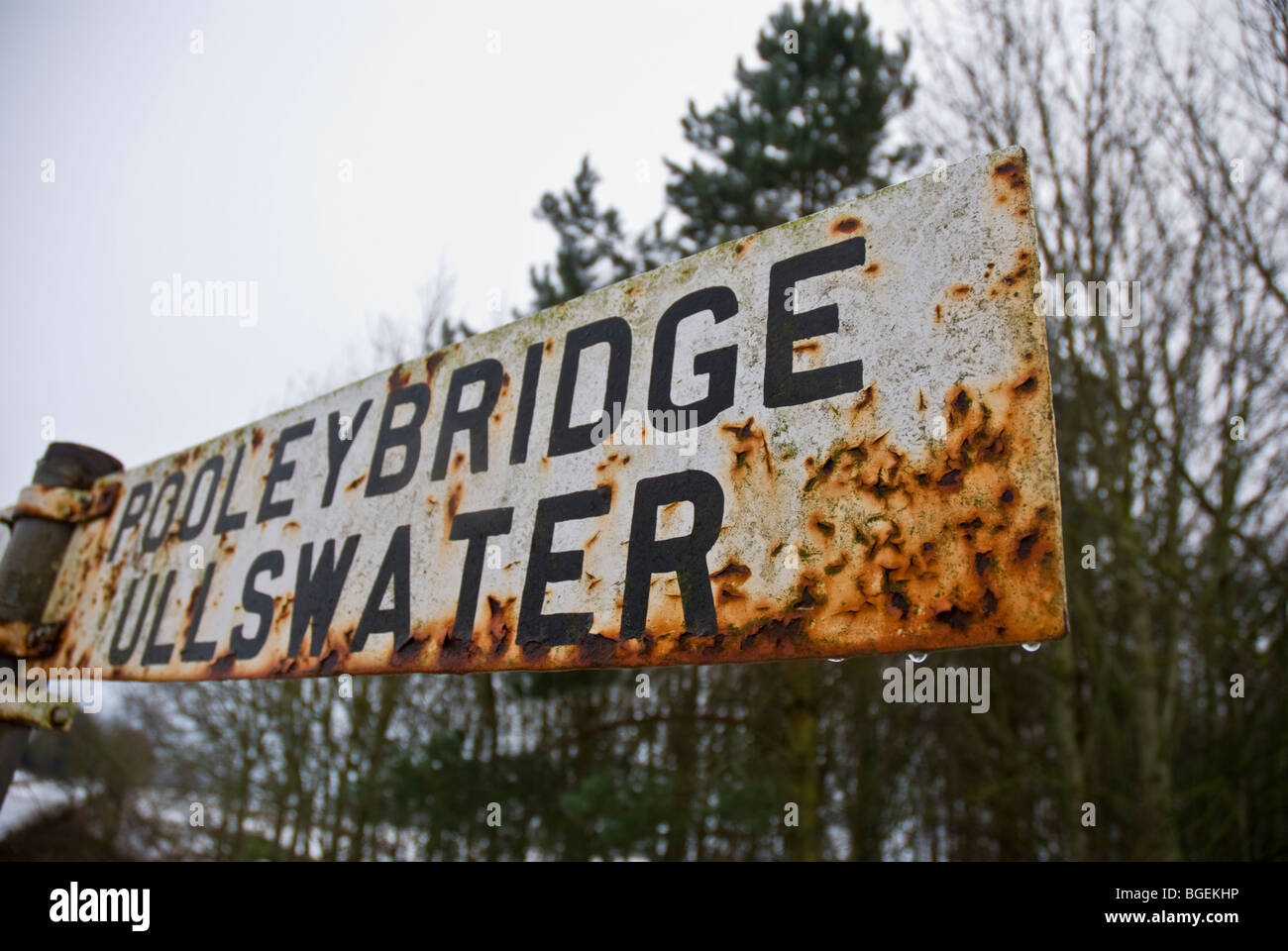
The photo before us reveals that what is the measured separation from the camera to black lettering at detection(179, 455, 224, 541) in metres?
1.56

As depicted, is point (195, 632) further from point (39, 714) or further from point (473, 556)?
point (473, 556)

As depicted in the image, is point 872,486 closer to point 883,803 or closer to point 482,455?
point 482,455

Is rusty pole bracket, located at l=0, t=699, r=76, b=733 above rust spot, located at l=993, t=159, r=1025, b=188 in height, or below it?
below

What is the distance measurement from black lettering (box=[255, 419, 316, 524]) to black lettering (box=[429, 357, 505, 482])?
357 mm

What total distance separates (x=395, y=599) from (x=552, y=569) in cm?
30

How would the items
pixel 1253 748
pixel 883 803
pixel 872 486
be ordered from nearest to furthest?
pixel 872 486
pixel 1253 748
pixel 883 803

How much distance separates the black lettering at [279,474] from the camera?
1.44 m

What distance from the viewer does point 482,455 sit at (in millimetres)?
1187

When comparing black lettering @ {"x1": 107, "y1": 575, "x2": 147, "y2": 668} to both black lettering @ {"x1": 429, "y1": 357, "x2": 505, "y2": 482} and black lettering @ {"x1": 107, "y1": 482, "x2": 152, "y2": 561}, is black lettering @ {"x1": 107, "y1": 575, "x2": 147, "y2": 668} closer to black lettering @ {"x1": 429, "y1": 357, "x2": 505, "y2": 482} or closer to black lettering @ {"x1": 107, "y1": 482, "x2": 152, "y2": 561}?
black lettering @ {"x1": 107, "y1": 482, "x2": 152, "y2": 561}

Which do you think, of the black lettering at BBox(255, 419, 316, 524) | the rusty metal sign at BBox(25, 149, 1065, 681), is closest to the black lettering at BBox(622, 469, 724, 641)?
the rusty metal sign at BBox(25, 149, 1065, 681)

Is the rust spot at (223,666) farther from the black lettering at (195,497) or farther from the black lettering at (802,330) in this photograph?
the black lettering at (802,330)

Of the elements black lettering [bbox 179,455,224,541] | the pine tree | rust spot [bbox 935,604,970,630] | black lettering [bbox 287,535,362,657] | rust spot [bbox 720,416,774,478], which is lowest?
rust spot [bbox 935,604,970,630]

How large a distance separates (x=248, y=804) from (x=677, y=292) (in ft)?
52.1
